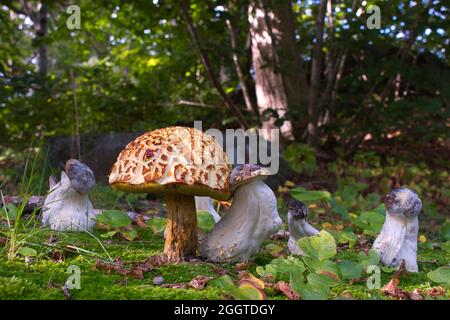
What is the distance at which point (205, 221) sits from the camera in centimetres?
282

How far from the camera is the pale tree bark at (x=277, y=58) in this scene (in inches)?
260

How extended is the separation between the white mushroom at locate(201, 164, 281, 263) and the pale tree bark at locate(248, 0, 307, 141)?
4239mm

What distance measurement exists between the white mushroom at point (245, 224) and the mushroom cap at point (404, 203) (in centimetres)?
61

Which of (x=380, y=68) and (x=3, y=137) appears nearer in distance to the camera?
(x=380, y=68)

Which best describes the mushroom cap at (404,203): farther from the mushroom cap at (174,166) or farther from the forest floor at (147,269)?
the mushroom cap at (174,166)

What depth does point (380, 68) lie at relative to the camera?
5633mm

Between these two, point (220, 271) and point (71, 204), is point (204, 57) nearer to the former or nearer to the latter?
point (71, 204)

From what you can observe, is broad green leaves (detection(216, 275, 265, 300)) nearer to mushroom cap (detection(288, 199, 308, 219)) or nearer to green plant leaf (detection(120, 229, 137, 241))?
mushroom cap (detection(288, 199, 308, 219))

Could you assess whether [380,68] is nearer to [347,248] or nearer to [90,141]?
[347,248]

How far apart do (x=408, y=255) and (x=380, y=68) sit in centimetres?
368

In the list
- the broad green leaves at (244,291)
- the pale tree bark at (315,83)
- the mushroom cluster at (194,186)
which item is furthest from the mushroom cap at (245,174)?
the pale tree bark at (315,83)

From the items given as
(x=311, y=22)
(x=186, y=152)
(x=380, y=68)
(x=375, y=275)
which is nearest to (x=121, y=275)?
(x=186, y=152)

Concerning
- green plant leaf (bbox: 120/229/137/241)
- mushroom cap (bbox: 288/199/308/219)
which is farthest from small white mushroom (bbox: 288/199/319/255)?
green plant leaf (bbox: 120/229/137/241)

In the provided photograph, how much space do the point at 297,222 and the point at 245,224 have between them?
1.25ft
